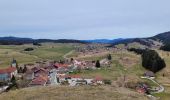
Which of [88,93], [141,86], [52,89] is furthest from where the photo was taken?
[141,86]

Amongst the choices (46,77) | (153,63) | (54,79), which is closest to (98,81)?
(54,79)

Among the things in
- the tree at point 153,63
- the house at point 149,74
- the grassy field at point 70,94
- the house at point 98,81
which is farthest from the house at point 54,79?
the tree at point 153,63

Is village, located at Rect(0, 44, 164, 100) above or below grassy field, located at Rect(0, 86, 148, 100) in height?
below

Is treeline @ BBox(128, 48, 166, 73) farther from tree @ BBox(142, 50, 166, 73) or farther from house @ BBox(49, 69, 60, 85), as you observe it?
house @ BBox(49, 69, 60, 85)

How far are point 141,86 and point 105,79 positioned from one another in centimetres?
1132

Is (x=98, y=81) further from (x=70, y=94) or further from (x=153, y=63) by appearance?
(x=153, y=63)

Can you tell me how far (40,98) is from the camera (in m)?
57.8

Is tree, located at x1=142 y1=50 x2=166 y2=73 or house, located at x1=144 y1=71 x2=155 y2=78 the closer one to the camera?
house, located at x1=144 y1=71 x2=155 y2=78

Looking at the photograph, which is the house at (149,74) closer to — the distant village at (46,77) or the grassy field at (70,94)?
the distant village at (46,77)

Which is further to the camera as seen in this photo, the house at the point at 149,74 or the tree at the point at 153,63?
the tree at the point at 153,63

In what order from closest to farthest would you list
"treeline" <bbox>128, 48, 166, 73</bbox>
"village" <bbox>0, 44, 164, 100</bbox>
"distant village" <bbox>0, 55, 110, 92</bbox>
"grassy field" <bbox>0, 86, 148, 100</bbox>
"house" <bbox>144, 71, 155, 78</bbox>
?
1. "grassy field" <bbox>0, 86, 148, 100</bbox>
2. "village" <bbox>0, 44, 164, 100</bbox>
3. "distant village" <bbox>0, 55, 110, 92</bbox>
4. "house" <bbox>144, 71, 155, 78</bbox>
5. "treeline" <bbox>128, 48, 166, 73</bbox>

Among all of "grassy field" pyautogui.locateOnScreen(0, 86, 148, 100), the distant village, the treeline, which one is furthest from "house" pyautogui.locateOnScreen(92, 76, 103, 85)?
the treeline

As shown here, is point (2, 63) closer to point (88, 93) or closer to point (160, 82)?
point (160, 82)

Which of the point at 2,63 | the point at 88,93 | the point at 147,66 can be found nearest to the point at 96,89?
the point at 88,93
